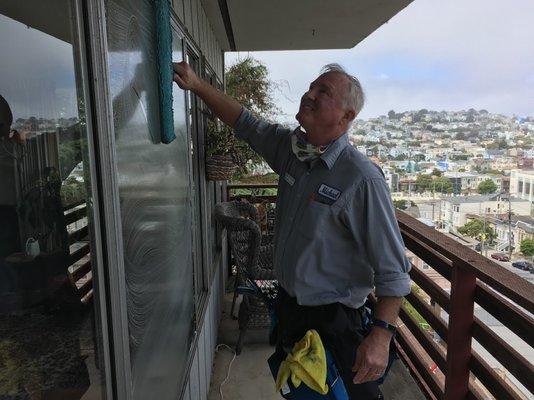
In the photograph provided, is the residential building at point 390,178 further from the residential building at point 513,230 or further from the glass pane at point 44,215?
the residential building at point 513,230

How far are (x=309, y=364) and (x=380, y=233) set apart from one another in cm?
47

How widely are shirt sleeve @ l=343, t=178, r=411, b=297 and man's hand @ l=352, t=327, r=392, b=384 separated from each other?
14 cm

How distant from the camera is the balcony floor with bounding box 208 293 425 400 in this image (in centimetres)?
240

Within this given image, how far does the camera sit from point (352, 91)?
1435mm

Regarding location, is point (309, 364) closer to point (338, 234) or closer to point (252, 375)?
point (338, 234)

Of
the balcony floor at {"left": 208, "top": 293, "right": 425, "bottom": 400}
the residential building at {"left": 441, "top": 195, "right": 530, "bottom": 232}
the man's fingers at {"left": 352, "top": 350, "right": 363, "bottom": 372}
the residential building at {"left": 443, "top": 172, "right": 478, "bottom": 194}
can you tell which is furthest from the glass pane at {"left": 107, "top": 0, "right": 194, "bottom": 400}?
the residential building at {"left": 443, "top": 172, "right": 478, "bottom": 194}

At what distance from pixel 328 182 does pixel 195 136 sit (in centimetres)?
111

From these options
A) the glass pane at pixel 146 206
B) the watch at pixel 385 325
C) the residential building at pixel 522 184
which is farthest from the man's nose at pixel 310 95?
the residential building at pixel 522 184

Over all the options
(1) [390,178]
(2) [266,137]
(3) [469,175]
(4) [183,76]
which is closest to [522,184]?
(3) [469,175]

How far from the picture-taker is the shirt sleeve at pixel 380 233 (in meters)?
1.31

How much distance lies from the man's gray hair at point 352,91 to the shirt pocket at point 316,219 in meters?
0.36

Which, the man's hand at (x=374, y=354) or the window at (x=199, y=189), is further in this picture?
the window at (x=199, y=189)

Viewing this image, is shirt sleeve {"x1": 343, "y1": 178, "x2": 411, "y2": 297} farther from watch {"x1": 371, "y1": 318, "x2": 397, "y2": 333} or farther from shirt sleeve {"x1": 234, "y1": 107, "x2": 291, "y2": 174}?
shirt sleeve {"x1": 234, "y1": 107, "x2": 291, "y2": 174}

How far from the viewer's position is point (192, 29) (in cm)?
221
